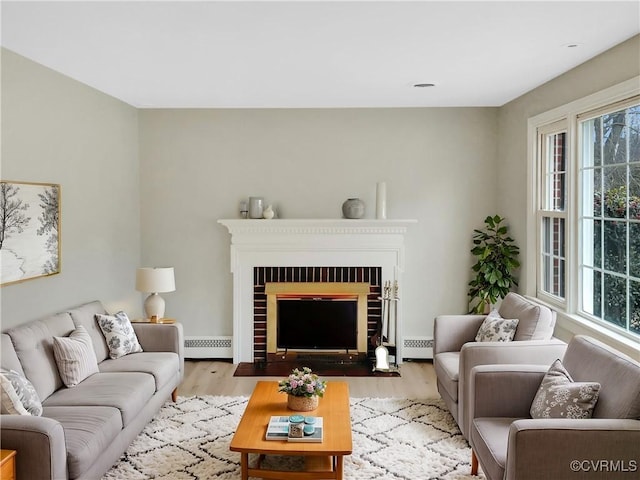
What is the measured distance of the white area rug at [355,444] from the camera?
11.1ft

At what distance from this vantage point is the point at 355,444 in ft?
12.3

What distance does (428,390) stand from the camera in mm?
4930

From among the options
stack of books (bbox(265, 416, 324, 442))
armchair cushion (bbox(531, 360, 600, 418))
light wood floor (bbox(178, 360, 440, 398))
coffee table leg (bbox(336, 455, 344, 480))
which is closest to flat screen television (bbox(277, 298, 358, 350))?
light wood floor (bbox(178, 360, 440, 398))

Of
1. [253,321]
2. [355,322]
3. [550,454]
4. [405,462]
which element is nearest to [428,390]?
[355,322]

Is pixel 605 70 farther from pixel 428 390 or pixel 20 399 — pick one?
pixel 20 399

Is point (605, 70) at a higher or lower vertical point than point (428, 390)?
higher

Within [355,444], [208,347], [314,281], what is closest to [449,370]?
[355,444]

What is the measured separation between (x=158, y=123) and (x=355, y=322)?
2816mm

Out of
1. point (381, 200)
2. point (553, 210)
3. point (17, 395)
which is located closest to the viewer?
point (17, 395)

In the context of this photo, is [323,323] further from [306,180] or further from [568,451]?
[568,451]

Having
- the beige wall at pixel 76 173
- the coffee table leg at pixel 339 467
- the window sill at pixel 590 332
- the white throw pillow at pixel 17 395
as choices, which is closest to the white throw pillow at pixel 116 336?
the beige wall at pixel 76 173

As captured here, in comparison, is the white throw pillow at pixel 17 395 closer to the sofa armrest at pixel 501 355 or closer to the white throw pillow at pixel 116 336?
the white throw pillow at pixel 116 336

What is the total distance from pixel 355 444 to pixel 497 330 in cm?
131

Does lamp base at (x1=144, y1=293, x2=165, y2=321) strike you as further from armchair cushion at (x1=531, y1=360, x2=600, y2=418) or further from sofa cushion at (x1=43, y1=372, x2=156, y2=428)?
armchair cushion at (x1=531, y1=360, x2=600, y2=418)
